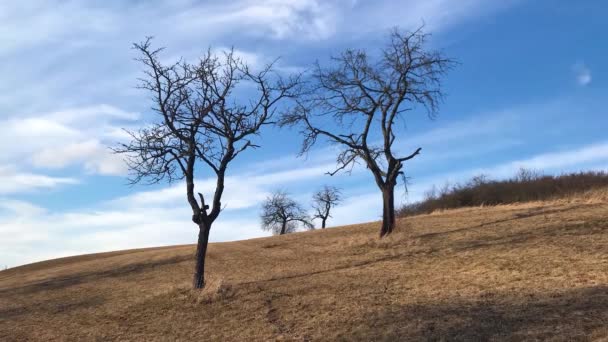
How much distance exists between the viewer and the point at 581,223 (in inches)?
800

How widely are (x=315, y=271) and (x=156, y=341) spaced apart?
24.1ft

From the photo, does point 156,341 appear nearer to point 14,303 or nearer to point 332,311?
point 332,311

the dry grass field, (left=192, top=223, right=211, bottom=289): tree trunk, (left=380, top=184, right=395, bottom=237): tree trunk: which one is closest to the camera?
the dry grass field

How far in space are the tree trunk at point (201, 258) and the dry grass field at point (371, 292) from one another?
1.05 feet

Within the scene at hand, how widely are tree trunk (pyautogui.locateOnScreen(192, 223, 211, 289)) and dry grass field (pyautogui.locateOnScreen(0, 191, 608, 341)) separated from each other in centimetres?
32

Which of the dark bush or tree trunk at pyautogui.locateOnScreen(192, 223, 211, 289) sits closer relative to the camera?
tree trunk at pyautogui.locateOnScreen(192, 223, 211, 289)

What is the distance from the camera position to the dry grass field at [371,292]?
981cm

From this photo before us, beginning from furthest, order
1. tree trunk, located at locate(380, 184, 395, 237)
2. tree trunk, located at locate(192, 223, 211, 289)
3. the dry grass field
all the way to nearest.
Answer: tree trunk, located at locate(380, 184, 395, 237), tree trunk, located at locate(192, 223, 211, 289), the dry grass field

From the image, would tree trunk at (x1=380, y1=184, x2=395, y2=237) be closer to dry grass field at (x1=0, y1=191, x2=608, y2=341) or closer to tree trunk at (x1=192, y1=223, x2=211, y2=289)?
dry grass field at (x1=0, y1=191, x2=608, y2=341)

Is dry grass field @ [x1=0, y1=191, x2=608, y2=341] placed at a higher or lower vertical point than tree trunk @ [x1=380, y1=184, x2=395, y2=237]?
lower

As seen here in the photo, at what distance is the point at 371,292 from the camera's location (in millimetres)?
13273

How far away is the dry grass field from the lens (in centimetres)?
981

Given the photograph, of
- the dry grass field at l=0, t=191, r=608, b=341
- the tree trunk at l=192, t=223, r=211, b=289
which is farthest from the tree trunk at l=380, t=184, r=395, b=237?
the tree trunk at l=192, t=223, r=211, b=289

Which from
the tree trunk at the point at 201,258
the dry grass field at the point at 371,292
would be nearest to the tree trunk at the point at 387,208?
the dry grass field at the point at 371,292
